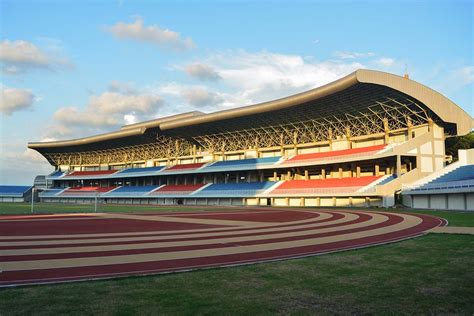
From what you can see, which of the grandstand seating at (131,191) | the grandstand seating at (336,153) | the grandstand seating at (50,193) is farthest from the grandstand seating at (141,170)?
the grandstand seating at (336,153)

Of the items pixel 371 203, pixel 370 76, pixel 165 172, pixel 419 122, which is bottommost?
pixel 371 203

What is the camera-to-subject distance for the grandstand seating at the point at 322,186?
52969 millimetres

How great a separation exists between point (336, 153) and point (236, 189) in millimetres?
19622

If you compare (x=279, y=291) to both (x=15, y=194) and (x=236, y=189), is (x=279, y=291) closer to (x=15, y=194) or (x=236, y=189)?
(x=236, y=189)

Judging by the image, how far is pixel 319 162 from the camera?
193 ft

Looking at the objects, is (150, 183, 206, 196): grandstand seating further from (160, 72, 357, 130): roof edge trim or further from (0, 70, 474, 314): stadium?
(160, 72, 357, 130): roof edge trim

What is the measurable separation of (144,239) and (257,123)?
50.3 m

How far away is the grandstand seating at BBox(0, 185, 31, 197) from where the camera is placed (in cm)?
10481

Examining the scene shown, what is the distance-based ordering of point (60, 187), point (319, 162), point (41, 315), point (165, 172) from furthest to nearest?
1. point (60, 187)
2. point (165, 172)
3. point (319, 162)
4. point (41, 315)

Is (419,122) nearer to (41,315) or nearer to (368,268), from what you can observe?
(368,268)

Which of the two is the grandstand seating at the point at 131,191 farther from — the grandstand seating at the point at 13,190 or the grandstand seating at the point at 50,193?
the grandstand seating at the point at 13,190

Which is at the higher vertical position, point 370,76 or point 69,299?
point 370,76

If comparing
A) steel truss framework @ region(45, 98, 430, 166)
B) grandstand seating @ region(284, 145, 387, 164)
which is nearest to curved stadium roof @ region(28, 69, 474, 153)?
steel truss framework @ region(45, 98, 430, 166)

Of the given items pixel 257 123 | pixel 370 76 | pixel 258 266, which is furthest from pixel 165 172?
pixel 258 266
